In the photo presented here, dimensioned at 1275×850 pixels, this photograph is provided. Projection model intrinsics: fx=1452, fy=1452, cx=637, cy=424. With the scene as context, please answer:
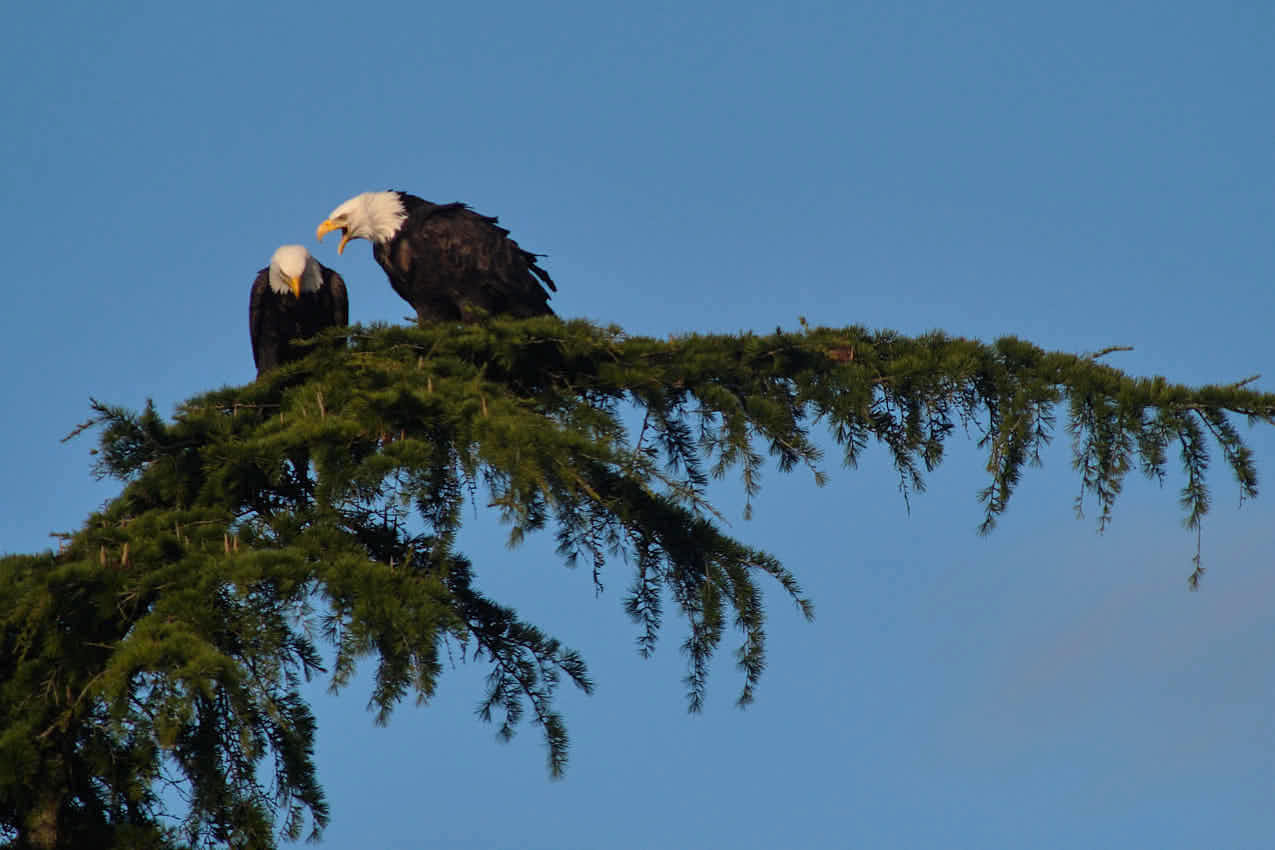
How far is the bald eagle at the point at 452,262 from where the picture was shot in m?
8.16

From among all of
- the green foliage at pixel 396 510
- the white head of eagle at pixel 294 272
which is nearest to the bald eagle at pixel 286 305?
the white head of eagle at pixel 294 272

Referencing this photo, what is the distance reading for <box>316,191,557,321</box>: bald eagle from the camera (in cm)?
816

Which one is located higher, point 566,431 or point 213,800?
point 566,431

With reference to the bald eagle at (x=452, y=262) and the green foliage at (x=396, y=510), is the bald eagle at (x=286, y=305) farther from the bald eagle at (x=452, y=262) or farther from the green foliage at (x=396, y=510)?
the green foliage at (x=396, y=510)

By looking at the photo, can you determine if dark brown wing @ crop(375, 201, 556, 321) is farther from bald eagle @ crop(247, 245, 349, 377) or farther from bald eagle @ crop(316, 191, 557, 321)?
bald eagle @ crop(247, 245, 349, 377)

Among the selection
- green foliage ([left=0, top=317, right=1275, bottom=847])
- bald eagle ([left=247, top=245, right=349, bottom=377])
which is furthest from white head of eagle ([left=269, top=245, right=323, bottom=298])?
green foliage ([left=0, top=317, right=1275, bottom=847])

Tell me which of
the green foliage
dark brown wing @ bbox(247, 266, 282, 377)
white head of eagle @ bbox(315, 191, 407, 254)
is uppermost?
white head of eagle @ bbox(315, 191, 407, 254)

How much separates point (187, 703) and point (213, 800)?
0.59 metres

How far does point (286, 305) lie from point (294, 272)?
207 millimetres

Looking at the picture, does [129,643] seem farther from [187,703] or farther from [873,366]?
[873,366]

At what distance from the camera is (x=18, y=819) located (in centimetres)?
453

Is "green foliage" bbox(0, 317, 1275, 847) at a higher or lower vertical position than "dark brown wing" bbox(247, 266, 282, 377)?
lower

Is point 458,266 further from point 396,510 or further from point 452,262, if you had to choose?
point 396,510

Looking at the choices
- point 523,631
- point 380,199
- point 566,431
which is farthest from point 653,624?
point 380,199
